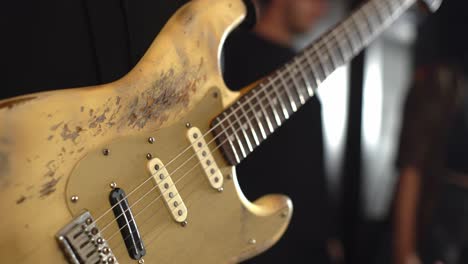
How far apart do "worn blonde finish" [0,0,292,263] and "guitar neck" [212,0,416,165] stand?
0.07 feet

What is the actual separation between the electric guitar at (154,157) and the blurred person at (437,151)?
0.66 m

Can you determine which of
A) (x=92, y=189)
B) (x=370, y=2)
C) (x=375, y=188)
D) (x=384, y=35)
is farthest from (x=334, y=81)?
(x=92, y=189)

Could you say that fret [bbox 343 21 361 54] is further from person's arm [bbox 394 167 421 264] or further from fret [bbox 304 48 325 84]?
person's arm [bbox 394 167 421 264]

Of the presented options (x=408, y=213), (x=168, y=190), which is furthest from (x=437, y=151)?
(x=168, y=190)

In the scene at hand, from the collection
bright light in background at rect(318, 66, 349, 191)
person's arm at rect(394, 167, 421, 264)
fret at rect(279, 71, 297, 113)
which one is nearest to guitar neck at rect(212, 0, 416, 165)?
fret at rect(279, 71, 297, 113)

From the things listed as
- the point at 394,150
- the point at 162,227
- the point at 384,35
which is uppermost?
the point at 162,227

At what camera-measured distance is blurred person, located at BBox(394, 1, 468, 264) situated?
1.17m

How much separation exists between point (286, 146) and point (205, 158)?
0.45m

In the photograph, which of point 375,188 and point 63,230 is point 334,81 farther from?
point 63,230

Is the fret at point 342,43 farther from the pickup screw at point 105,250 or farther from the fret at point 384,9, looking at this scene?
the pickup screw at point 105,250

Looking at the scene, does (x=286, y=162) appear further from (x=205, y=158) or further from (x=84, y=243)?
(x=84, y=243)

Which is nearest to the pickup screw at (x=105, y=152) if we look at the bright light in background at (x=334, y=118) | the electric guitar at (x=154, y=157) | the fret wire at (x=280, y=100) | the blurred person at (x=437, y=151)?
the electric guitar at (x=154, y=157)

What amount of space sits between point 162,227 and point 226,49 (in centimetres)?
46

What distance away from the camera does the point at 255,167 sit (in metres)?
0.86
